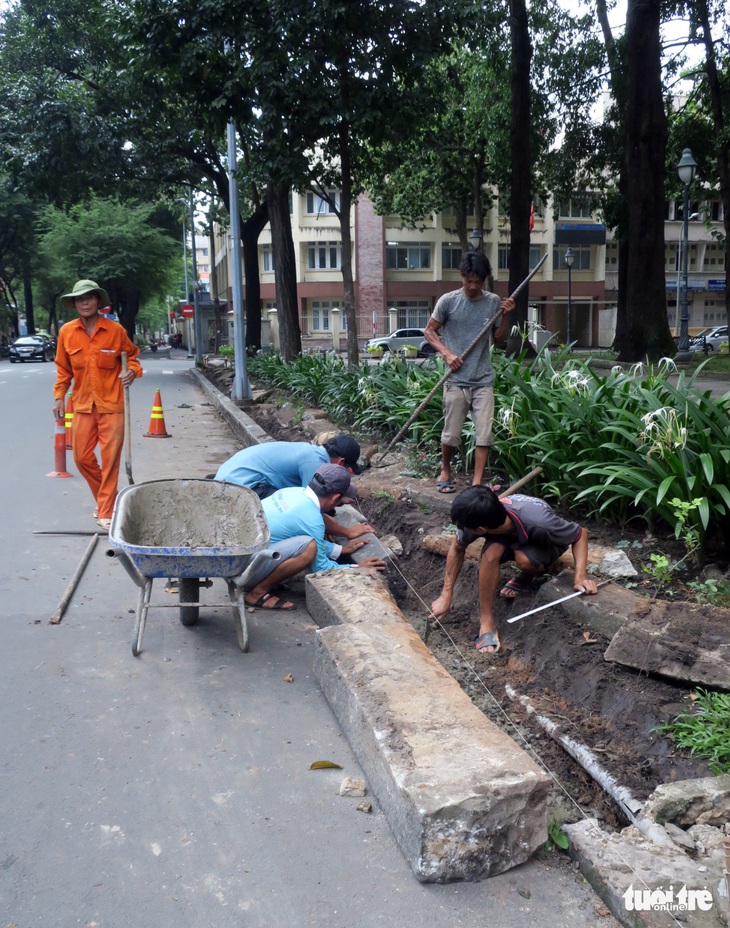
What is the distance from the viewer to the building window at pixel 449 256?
49678 millimetres

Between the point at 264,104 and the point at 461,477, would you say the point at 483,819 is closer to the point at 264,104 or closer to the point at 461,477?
the point at 461,477

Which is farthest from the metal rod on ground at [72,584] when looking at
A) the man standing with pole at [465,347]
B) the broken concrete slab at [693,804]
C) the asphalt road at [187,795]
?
Result: the broken concrete slab at [693,804]

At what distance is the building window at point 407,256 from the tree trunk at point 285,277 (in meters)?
30.8

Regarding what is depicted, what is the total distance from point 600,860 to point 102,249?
40958mm

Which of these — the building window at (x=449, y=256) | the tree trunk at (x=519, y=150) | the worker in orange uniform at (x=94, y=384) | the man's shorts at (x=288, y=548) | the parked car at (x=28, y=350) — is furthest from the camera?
the building window at (x=449, y=256)

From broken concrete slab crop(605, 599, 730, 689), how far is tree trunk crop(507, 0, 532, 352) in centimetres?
1305

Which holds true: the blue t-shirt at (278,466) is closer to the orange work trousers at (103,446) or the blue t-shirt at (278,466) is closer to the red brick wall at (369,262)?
the orange work trousers at (103,446)

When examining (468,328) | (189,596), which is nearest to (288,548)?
(189,596)

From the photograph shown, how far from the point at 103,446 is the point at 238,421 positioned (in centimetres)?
640

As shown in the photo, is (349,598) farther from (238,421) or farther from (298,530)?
(238,421)

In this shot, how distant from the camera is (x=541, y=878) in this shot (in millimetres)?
2812

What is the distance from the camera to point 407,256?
4906 cm

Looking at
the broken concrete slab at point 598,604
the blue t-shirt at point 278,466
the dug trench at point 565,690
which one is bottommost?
the dug trench at point 565,690

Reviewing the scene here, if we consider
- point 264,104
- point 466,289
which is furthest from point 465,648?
point 264,104
